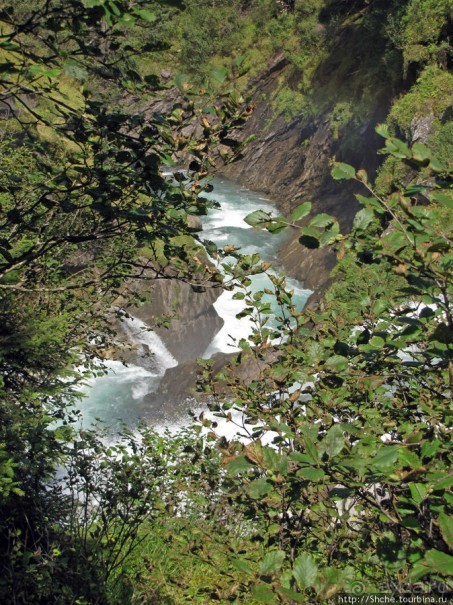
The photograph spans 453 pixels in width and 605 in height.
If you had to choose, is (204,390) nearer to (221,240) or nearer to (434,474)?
(434,474)

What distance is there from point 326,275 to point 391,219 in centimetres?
1750

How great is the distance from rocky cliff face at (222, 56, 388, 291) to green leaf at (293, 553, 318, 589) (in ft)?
56.8

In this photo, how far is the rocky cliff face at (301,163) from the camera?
20.6 m

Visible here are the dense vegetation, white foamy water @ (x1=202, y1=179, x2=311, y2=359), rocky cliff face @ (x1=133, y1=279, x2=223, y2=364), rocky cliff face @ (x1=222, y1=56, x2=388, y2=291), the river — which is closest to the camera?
the dense vegetation

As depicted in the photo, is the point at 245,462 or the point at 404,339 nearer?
the point at 245,462

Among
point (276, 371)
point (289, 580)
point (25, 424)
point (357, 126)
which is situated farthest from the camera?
point (357, 126)

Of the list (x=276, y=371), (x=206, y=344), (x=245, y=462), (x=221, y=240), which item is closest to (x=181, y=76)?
(x=276, y=371)

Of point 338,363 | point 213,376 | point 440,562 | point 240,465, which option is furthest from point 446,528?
point 213,376

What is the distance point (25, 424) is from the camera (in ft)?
14.0

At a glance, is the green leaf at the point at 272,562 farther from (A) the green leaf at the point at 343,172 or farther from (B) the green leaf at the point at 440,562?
(A) the green leaf at the point at 343,172

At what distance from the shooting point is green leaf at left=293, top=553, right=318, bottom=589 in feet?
4.71

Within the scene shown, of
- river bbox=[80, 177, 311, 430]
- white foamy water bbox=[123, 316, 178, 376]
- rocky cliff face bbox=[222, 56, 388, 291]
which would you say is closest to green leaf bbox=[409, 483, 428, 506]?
river bbox=[80, 177, 311, 430]

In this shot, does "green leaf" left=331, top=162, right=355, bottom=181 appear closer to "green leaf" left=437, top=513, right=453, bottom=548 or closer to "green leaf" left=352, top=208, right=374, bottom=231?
"green leaf" left=352, top=208, right=374, bottom=231

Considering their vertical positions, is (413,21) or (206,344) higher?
(413,21)
